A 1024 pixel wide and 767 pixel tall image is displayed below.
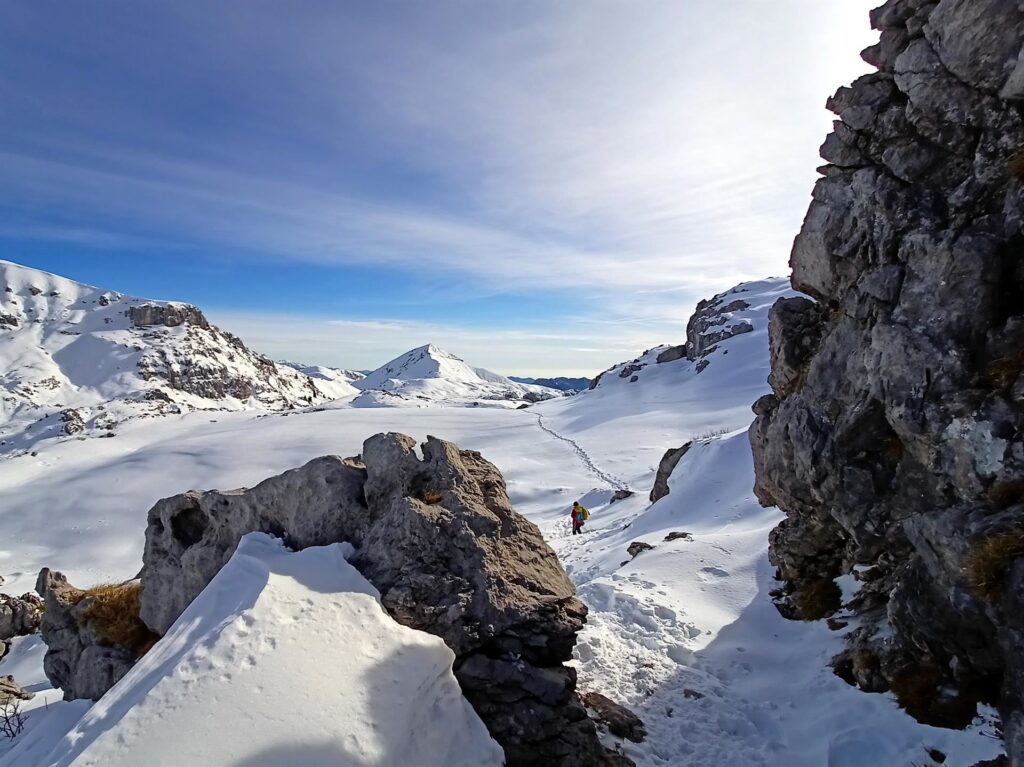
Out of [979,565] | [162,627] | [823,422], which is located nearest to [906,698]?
[979,565]

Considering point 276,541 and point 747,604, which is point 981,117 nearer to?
point 747,604

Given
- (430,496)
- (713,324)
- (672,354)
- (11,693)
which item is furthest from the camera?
(672,354)

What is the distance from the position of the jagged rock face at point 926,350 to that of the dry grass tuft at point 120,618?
14059 mm

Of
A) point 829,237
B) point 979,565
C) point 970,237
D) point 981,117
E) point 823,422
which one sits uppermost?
point 981,117

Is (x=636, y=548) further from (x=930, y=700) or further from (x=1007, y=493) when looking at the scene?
(x=1007, y=493)

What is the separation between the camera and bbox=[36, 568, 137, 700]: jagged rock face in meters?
11.5

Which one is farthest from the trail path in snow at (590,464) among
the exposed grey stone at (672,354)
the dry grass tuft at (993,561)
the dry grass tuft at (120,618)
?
the exposed grey stone at (672,354)

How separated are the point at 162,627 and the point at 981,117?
17202 millimetres

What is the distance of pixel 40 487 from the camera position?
2080 inches

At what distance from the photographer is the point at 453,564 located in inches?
331

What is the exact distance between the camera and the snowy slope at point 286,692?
5891 mm

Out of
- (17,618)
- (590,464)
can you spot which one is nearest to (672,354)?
(590,464)

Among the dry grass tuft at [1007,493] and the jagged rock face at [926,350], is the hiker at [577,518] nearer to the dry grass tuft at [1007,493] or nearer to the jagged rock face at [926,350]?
the jagged rock face at [926,350]

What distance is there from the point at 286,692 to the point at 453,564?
2751mm
